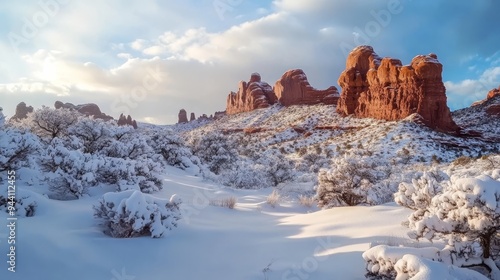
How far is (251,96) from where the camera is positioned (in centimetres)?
11238

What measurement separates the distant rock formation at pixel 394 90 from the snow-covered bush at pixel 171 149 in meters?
41.6

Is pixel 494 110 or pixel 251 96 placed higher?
pixel 251 96

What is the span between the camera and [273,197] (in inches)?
417

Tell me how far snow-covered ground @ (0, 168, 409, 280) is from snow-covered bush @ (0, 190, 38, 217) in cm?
20

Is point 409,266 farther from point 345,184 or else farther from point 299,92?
point 299,92

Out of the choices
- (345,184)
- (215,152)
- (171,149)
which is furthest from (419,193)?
(215,152)

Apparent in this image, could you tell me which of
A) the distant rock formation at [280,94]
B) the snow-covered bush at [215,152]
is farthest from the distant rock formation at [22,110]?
→ the distant rock formation at [280,94]

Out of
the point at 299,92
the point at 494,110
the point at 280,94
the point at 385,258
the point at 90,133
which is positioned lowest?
the point at 385,258

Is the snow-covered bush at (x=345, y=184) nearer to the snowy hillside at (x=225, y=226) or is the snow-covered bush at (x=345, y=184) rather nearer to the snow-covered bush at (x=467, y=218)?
the snowy hillside at (x=225, y=226)

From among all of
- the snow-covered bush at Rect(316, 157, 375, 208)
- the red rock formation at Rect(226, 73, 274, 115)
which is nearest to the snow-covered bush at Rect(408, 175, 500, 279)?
the snow-covered bush at Rect(316, 157, 375, 208)

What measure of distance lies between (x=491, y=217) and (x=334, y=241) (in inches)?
99.9

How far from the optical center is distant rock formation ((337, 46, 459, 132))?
51.5 metres

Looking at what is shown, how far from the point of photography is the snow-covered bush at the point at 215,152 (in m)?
25.9

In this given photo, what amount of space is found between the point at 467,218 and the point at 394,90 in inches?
2344
